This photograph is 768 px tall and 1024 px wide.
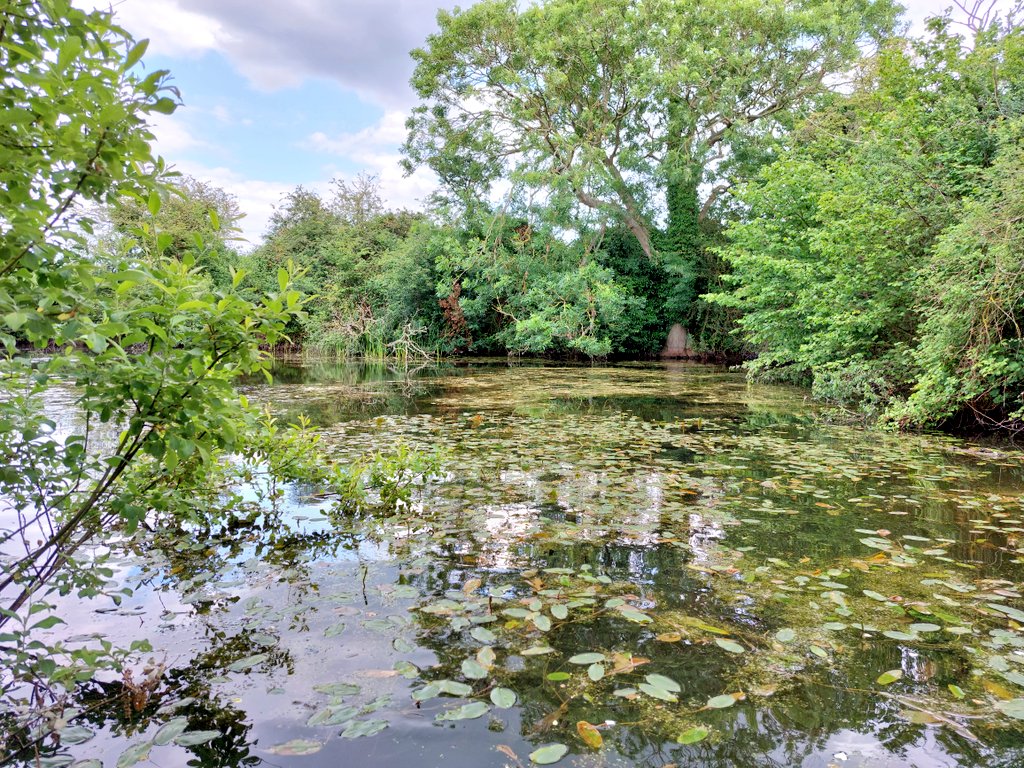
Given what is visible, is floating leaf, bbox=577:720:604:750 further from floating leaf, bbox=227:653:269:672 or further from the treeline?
the treeline

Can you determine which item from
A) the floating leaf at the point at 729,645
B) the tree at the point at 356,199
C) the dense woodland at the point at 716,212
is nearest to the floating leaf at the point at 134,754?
the floating leaf at the point at 729,645

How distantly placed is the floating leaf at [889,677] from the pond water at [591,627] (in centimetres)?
4

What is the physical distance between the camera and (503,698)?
1.84 metres

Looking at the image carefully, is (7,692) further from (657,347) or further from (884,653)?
(657,347)

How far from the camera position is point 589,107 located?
722 inches

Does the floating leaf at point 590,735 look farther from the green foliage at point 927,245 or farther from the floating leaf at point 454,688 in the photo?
the green foliage at point 927,245

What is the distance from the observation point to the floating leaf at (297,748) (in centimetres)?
162

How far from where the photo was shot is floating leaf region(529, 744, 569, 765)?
1.60m

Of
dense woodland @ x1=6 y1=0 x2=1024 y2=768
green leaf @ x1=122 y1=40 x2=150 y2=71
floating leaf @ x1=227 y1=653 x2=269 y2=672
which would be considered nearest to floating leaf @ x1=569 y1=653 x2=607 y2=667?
dense woodland @ x1=6 y1=0 x2=1024 y2=768

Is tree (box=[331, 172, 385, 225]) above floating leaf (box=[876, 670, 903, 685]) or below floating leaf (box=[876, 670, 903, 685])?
above

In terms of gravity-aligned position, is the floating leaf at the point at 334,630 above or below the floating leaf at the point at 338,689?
above

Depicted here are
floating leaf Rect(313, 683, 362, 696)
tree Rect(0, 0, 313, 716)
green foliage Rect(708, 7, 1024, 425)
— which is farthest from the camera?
green foliage Rect(708, 7, 1024, 425)

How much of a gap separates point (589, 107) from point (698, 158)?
3.89 metres

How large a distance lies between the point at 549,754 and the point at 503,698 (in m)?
0.26
